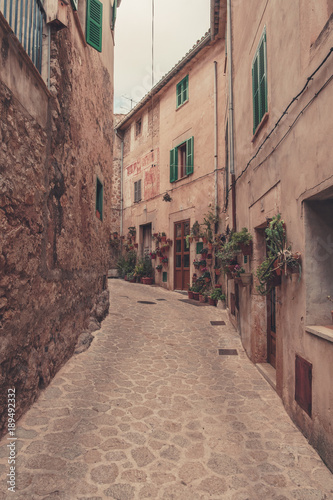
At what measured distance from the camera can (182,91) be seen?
1226cm

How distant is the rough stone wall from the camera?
2834 millimetres

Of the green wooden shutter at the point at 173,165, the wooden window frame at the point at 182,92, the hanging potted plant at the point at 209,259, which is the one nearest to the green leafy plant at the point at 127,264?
the green wooden shutter at the point at 173,165

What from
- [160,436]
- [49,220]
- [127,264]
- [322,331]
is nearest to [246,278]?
[322,331]

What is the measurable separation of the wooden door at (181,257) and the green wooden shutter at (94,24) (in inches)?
266

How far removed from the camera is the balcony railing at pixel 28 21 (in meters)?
2.91

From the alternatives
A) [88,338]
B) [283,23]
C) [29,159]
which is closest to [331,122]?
[283,23]

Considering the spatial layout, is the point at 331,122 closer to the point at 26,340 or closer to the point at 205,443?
the point at 205,443

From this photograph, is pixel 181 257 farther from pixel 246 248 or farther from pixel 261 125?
pixel 261 125

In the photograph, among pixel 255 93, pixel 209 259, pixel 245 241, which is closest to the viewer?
pixel 255 93

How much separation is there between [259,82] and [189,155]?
22.8 ft

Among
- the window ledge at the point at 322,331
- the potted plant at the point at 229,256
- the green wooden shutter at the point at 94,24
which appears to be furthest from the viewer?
the potted plant at the point at 229,256

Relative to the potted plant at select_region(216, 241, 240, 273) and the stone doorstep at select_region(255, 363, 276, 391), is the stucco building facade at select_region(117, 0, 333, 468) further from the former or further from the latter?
the potted plant at select_region(216, 241, 240, 273)

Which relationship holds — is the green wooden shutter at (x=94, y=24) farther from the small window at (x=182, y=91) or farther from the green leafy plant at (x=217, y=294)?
the green leafy plant at (x=217, y=294)

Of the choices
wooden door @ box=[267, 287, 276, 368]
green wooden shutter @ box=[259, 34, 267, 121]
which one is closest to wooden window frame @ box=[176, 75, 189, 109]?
green wooden shutter @ box=[259, 34, 267, 121]
